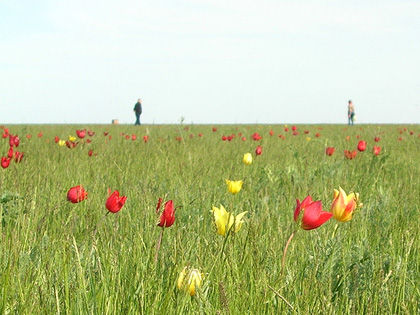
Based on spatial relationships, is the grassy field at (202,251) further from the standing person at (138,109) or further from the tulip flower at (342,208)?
the standing person at (138,109)

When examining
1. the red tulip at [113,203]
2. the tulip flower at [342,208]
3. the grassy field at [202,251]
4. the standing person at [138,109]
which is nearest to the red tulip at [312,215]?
the grassy field at [202,251]

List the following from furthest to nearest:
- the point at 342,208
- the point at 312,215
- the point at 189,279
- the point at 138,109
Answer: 1. the point at 138,109
2. the point at 342,208
3. the point at 312,215
4. the point at 189,279

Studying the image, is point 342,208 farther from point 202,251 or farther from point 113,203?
point 113,203

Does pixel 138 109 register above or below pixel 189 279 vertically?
above

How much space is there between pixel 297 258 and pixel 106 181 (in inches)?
94.6

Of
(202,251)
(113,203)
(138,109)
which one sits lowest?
(202,251)

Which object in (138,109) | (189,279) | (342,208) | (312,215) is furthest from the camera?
(138,109)

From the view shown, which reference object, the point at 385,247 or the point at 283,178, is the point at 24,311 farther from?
the point at 283,178

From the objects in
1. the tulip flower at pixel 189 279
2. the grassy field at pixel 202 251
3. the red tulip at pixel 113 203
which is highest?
the red tulip at pixel 113 203

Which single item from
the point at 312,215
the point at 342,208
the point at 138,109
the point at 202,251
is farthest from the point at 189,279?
the point at 138,109

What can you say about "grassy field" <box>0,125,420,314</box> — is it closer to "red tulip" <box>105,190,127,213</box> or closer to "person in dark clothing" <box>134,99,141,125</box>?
"red tulip" <box>105,190,127,213</box>

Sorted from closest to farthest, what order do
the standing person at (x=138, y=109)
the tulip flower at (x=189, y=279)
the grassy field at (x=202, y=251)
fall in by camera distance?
1. the tulip flower at (x=189, y=279)
2. the grassy field at (x=202, y=251)
3. the standing person at (x=138, y=109)

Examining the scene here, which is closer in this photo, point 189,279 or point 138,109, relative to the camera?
point 189,279

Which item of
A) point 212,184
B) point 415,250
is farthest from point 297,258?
point 212,184
